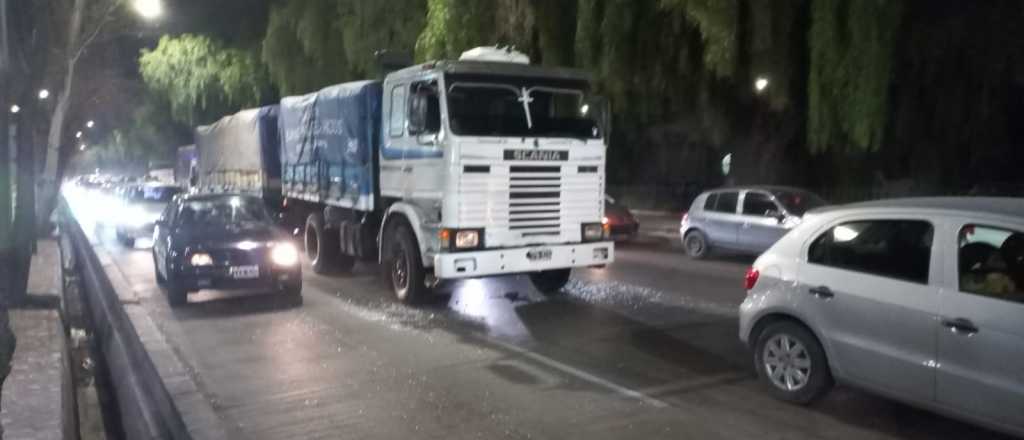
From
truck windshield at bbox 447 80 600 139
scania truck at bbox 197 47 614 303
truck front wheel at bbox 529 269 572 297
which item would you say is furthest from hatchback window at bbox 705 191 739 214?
truck windshield at bbox 447 80 600 139

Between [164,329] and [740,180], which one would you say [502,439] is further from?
[740,180]

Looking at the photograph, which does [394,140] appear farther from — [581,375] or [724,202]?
[724,202]

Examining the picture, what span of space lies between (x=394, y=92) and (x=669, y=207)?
2148 centimetres

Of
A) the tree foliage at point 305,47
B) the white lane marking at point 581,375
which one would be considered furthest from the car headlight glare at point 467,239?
the tree foliage at point 305,47

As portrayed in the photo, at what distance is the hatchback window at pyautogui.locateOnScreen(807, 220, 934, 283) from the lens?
5.92 meters

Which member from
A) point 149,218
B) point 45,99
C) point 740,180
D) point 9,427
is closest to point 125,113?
point 45,99

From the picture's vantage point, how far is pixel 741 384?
7551 mm

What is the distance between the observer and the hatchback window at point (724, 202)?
1636 cm

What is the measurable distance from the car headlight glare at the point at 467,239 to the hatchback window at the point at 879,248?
4694 mm

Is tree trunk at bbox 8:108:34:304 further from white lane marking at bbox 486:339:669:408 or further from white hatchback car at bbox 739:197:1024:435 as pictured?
white hatchback car at bbox 739:197:1024:435

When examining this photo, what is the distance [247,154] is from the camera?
19047 millimetres

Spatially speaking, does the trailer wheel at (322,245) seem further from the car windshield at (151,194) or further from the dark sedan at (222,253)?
the car windshield at (151,194)

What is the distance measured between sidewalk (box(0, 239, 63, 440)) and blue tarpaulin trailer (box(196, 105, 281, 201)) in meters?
5.96

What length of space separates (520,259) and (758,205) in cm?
660
